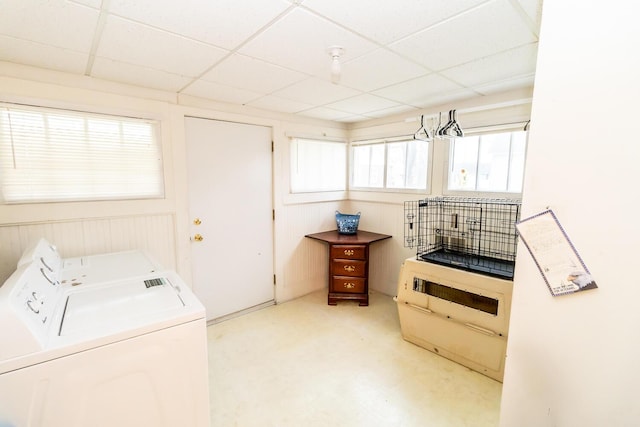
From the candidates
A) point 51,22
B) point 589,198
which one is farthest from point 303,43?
point 589,198

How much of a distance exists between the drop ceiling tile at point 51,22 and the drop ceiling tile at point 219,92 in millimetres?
797

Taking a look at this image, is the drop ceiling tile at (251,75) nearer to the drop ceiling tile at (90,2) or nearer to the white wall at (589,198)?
the drop ceiling tile at (90,2)

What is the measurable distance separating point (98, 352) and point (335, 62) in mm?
1712

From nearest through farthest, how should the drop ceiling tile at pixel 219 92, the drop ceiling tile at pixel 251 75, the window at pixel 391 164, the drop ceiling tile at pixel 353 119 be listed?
1. the drop ceiling tile at pixel 251 75
2. the drop ceiling tile at pixel 219 92
3. the window at pixel 391 164
4. the drop ceiling tile at pixel 353 119

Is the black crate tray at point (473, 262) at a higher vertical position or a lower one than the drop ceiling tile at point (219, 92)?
lower

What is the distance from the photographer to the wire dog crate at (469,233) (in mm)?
2451

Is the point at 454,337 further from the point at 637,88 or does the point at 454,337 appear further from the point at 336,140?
the point at 336,140

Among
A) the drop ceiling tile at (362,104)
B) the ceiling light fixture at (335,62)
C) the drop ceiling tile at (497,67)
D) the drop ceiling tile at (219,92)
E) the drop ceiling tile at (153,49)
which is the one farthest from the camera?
the drop ceiling tile at (362,104)

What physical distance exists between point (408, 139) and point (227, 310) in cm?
272

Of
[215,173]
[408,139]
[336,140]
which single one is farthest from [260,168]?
[408,139]

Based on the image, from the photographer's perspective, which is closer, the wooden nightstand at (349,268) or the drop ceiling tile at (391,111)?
the drop ceiling tile at (391,111)

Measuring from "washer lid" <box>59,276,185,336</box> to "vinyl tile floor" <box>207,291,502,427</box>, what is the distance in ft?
3.04

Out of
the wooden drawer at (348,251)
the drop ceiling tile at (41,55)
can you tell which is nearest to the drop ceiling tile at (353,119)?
the wooden drawer at (348,251)

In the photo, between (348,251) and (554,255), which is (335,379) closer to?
(348,251)
